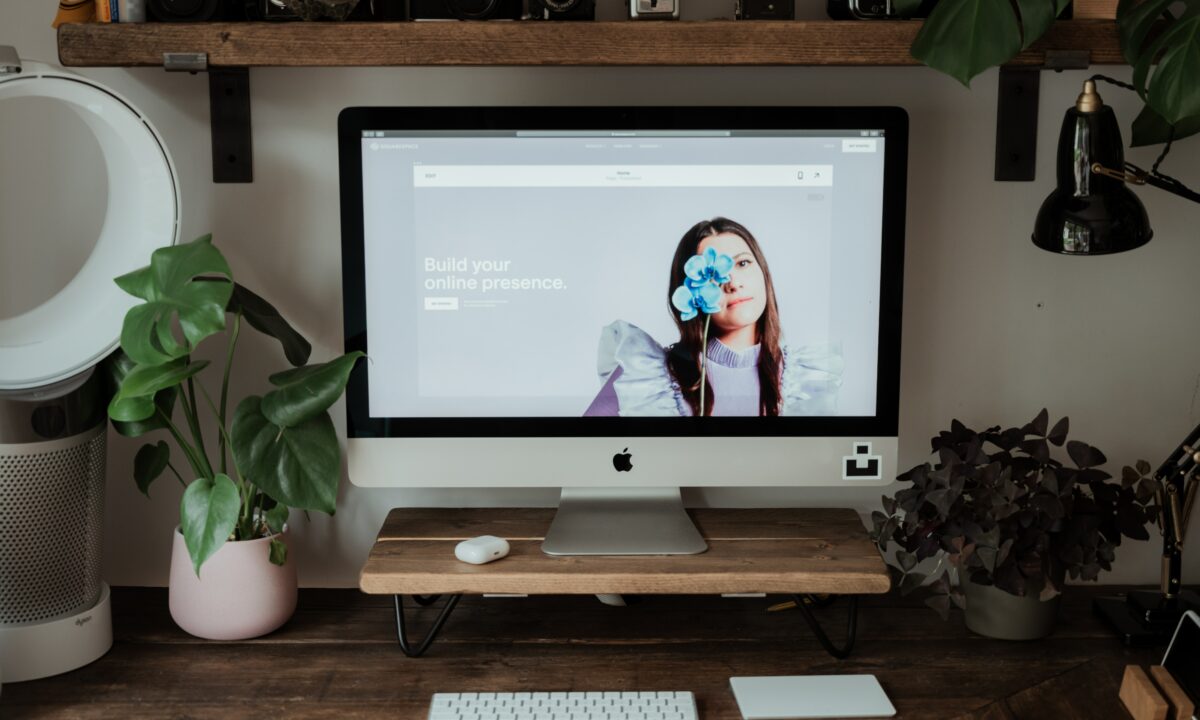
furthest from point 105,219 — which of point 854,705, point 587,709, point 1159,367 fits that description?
point 1159,367

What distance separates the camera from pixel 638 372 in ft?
4.25

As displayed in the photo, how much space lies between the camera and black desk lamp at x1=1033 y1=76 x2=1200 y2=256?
1.21 metres

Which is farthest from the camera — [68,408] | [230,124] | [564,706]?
[230,124]

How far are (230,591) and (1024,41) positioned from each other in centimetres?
110

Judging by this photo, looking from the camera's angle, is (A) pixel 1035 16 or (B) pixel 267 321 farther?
(B) pixel 267 321

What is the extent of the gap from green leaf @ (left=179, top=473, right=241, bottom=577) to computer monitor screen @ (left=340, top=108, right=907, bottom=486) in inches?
6.5

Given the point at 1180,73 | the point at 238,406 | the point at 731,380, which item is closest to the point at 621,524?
the point at 731,380

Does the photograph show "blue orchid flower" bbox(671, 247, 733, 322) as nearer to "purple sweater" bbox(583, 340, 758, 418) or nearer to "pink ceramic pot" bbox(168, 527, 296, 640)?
"purple sweater" bbox(583, 340, 758, 418)

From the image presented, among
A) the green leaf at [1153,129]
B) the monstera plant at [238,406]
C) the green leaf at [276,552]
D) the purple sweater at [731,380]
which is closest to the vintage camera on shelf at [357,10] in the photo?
the monstera plant at [238,406]

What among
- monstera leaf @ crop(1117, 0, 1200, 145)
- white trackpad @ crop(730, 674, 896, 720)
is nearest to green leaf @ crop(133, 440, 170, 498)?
white trackpad @ crop(730, 674, 896, 720)

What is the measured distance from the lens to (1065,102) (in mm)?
1435

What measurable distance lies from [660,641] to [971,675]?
36 centimetres

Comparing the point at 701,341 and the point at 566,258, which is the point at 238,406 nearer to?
the point at 566,258

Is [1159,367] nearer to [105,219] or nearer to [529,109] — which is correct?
Result: [529,109]
